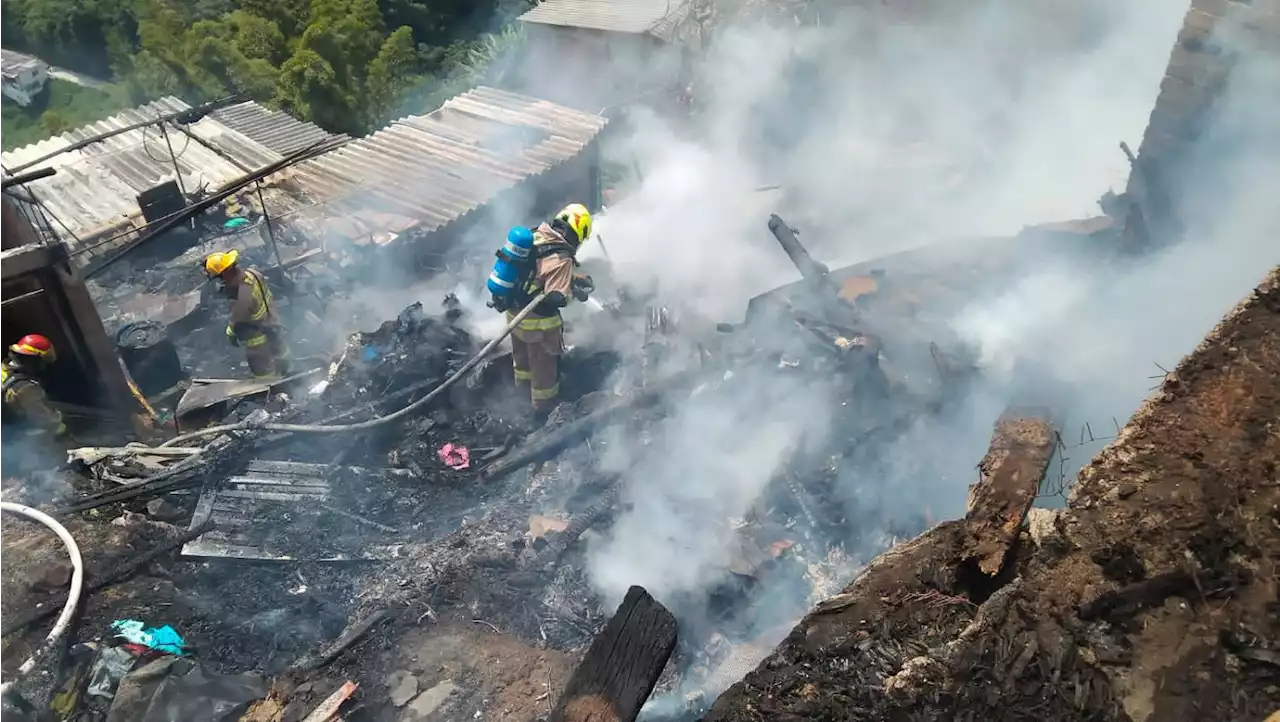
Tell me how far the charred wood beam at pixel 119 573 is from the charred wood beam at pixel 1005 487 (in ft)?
20.8

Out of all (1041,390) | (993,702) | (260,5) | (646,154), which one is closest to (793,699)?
(993,702)

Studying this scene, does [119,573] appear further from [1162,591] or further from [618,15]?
[618,15]

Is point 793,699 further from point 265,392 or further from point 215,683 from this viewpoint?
point 265,392

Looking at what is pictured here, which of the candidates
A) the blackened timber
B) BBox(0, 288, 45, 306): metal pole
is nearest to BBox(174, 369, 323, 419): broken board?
BBox(0, 288, 45, 306): metal pole

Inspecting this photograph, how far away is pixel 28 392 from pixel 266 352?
215 cm

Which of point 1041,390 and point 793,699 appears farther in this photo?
point 1041,390

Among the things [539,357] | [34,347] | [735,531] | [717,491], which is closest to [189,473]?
[34,347]

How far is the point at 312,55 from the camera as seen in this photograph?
2241 centimetres

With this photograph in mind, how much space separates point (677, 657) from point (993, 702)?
4277 mm

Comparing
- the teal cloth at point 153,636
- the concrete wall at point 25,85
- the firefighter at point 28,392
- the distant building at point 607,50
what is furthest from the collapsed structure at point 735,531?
the concrete wall at point 25,85

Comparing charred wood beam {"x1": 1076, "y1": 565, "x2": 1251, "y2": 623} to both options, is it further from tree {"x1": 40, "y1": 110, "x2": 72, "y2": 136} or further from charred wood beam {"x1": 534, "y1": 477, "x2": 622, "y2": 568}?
tree {"x1": 40, "y1": 110, "x2": 72, "y2": 136}

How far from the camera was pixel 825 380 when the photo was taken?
739 cm

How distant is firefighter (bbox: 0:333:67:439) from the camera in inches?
274

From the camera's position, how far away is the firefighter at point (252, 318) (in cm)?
819
